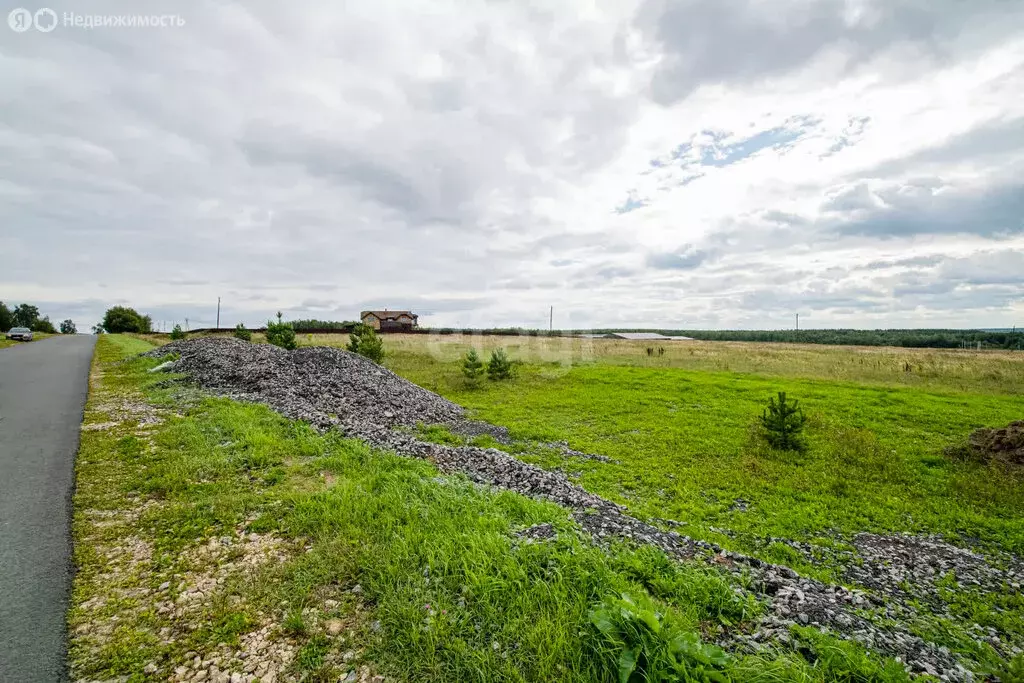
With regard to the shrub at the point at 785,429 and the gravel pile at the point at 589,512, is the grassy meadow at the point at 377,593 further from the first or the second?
the shrub at the point at 785,429

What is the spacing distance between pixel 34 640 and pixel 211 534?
1.94m

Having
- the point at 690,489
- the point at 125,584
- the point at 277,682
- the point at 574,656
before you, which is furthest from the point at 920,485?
the point at 125,584

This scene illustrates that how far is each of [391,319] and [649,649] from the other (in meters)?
88.8

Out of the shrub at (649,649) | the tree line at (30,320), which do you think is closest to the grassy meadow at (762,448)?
the shrub at (649,649)

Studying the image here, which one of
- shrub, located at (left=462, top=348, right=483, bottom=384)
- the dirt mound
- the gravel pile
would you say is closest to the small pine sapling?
shrub, located at (left=462, top=348, right=483, bottom=384)

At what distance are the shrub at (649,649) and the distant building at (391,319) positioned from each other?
80.1 metres

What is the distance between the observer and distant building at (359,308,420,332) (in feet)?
274

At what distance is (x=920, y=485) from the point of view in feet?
34.3

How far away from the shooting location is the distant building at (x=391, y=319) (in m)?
83.4

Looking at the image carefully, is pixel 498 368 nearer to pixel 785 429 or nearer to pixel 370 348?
pixel 370 348

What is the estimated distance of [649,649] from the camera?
353 cm

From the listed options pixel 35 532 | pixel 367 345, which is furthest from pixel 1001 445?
pixel 367 345

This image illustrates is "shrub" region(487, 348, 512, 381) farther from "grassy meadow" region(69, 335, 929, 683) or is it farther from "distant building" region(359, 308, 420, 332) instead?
"distant building" region(359, 308, 420, 332)

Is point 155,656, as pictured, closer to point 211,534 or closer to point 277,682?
point 277,682
